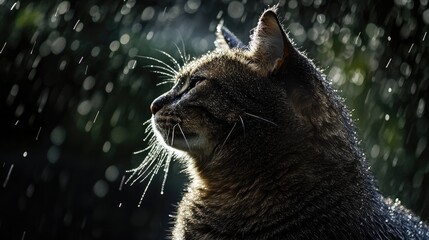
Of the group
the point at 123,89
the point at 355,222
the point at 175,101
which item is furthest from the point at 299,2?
the point at 355,222

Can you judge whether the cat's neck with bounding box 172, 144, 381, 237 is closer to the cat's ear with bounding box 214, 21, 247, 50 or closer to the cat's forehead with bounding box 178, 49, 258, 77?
the cat's forehead with bounding box 178, 49, 258, 77

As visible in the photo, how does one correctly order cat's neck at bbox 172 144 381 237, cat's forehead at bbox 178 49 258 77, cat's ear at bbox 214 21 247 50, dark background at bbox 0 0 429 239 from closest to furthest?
cat's neck at bbox 172 144 381 237, cat's forehead at bbox 178 49 258 77, cat's ear at bbox 214 21 247 50, dark background at bbox 0 0 429 239

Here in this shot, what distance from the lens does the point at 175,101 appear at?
2.93 meters

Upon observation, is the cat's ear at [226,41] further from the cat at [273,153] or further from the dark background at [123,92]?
the dark background at [123,92]

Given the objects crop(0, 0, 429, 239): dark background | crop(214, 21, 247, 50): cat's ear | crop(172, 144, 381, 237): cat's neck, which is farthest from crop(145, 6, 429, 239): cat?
crop(0, 0, 429, 239): dark background

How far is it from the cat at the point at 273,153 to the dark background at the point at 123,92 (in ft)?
8.54

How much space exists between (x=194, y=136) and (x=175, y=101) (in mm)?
166

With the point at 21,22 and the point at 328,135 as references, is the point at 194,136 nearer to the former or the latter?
the point at 328,135

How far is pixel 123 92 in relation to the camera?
19.5 ft

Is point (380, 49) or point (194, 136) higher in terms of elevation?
point (380, 49)

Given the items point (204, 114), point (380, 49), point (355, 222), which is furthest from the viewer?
point (380, 49)

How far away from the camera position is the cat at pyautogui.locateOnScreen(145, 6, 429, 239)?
2.61 m

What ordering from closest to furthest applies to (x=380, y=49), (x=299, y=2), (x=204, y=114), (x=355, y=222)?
(x=355, y=222) < (x=204, y=114) < (x=380, y=49) < (x=299, y=2)

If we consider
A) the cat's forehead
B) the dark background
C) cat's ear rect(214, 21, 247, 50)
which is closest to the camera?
the cat's forehead
